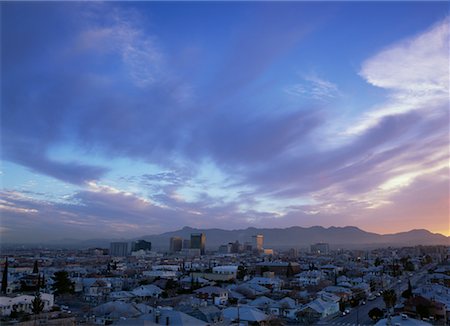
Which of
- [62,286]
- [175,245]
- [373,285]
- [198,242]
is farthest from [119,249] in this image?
[62,286]

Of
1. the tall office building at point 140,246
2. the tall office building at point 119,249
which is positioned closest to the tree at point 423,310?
the tall office building at point 119,249

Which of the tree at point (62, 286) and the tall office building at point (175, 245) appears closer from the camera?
the tree at point (62, 286)

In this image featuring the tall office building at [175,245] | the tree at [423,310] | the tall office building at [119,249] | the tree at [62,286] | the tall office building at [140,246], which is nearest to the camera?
the tree at [423,310]

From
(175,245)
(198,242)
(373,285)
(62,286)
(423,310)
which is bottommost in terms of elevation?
(373,285)

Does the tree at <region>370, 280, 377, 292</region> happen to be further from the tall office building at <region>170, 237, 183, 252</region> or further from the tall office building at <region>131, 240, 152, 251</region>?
the tall office building at <region>170, 237, 183, 252</region>

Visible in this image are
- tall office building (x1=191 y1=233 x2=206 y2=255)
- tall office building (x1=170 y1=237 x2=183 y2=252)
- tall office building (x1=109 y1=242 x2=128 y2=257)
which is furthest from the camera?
tall office building (x1=170 y1=237 x2=183 y2=252)

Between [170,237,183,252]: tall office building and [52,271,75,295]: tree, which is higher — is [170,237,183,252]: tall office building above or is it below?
above

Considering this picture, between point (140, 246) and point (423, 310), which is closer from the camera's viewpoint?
point (423, 310)

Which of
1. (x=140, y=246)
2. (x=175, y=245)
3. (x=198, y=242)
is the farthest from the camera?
(x=175, y=245)

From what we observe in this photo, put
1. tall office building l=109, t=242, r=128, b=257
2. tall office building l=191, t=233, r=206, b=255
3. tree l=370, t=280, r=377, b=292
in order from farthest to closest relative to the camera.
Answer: tall office building l=191, t=233, r=206, b=255, tall office building l=109, t=242, r=128, b=257, tree l=370, t=280, r=377, b=292

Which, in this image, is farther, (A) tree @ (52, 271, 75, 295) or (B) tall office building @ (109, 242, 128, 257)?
(B) tall office building @ (109, 242, 128, 257)

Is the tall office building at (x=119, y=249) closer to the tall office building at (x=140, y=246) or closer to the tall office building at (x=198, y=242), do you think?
the tall office building at (x=140, y=246)

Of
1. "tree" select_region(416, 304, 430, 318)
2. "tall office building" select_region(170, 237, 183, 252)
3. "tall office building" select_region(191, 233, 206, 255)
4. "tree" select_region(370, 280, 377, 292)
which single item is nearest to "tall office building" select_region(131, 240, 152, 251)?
"tall office building" select_region(170, 237, 183, 252)

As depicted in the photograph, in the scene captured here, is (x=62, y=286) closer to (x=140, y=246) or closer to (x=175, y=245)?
(x=140, y=246)
